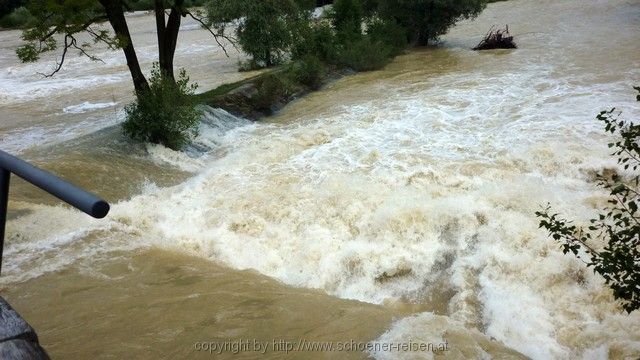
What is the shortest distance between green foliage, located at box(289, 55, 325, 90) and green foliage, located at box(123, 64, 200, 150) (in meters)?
5.96

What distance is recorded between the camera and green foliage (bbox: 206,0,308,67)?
60.8ft

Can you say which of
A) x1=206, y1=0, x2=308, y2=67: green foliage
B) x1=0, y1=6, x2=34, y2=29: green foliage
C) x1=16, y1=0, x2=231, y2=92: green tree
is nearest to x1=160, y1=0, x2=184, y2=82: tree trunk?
x1=16, y1=0, x2=231, y2=92: green tree

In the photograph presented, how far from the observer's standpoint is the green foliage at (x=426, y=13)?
865 inches

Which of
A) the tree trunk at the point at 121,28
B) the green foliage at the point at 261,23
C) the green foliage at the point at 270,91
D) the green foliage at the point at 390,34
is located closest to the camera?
the tree trunk at the point at 121,28

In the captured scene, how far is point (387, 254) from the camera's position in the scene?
637 centimetres

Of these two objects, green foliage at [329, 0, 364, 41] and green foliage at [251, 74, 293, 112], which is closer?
green foliage at [251, 74, 293, 112]

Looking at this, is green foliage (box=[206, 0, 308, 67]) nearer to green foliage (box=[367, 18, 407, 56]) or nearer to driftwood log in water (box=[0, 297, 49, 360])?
green foliage (box=[367, 18, 407, 56])

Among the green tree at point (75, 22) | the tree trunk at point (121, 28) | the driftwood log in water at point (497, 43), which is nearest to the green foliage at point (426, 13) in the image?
the driftwood log in water at point (497, 43)

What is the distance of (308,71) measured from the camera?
1633 centimetres

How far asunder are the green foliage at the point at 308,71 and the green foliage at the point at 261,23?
2.14 m

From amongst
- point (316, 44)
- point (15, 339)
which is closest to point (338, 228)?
point (15, 339)

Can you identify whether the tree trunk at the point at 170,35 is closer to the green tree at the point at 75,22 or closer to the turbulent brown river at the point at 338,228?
the green tree at the point at 75,22

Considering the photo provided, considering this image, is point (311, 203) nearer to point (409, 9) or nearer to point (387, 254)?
point (387, 254)

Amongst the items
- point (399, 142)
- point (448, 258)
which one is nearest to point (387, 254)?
point (448, 258)
